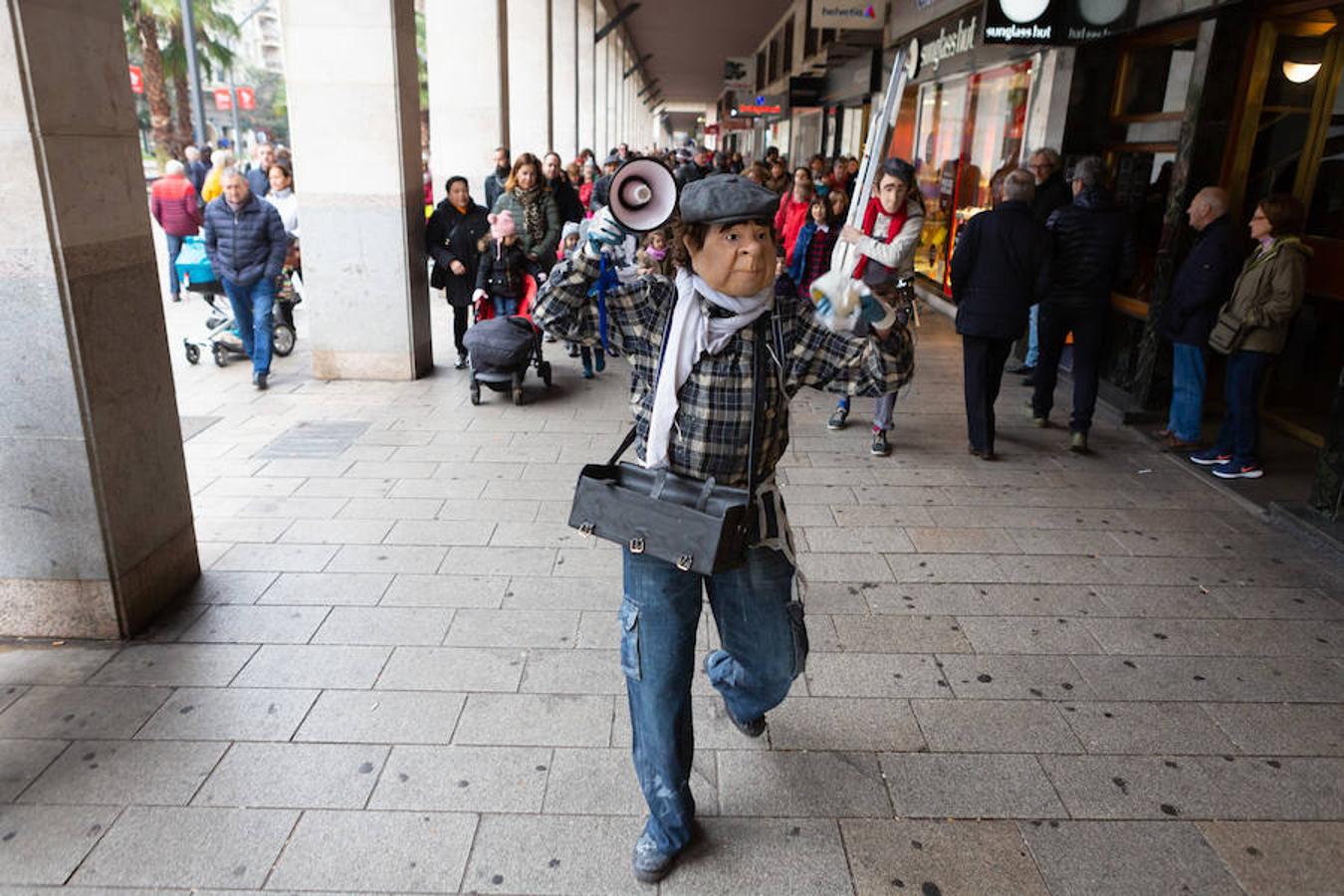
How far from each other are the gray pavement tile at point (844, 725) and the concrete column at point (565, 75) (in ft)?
69.2

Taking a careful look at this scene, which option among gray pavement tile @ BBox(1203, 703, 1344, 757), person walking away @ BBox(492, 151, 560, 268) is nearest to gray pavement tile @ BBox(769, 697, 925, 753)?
gray pavement tile @ BBox(1203, 703, 1344, 757)

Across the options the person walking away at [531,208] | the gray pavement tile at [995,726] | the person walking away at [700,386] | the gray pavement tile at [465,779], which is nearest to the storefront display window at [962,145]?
the person walking away at [531,208]

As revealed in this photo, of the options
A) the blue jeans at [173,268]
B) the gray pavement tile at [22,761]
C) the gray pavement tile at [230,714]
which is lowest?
the gray pavement tile at [22,761]

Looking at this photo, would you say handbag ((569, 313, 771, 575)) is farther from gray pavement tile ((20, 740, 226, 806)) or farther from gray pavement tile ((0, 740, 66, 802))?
gray pavement tile ((0, 740, 66, 802))

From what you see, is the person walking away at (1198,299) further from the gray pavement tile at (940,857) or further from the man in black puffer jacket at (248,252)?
the man in black puffer jacket at (248,252)

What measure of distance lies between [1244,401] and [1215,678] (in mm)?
3160

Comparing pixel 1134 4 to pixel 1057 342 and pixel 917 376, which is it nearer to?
pixel 1057 342

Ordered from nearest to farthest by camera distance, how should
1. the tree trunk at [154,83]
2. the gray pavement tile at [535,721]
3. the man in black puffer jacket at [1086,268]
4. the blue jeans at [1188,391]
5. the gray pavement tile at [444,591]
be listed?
the gray pavement tile at [535,721]
the gray pavement tile at [444,591]
the blue jeans at [1188,391]
the man in black puffer jacket at [1086,268]
the tree trunk at [154,83]

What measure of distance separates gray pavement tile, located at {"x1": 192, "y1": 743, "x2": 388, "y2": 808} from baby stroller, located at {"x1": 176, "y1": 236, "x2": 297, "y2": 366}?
5929mm

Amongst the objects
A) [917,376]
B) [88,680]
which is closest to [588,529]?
[88,680]

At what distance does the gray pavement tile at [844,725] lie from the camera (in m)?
3.45

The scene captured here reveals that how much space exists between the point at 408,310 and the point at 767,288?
6.55 m

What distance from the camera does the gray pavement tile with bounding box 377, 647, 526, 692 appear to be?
3.76 meters

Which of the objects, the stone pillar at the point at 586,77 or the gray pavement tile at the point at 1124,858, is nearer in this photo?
the gray pavement tile at the point at 1124,858
